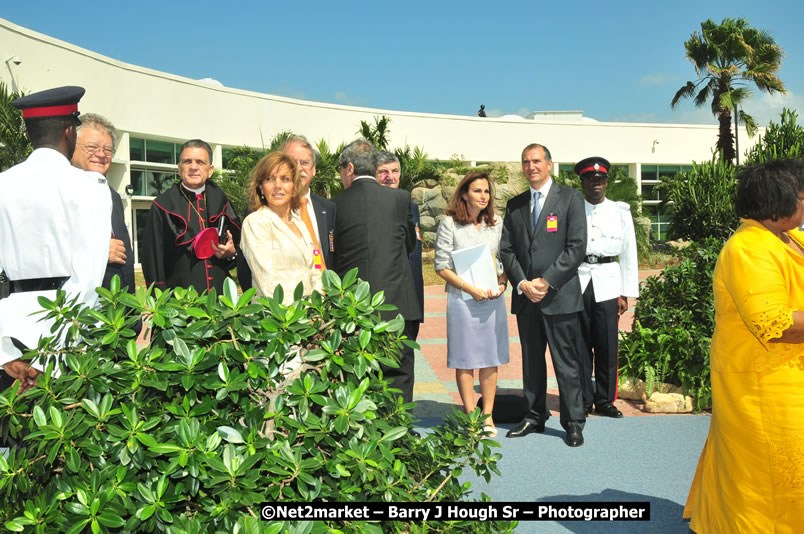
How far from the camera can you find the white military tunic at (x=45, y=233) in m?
2.73

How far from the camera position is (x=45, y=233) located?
2.75 m

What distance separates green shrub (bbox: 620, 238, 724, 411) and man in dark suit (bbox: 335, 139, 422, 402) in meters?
2.50

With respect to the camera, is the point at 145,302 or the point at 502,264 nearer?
the point at 145,302

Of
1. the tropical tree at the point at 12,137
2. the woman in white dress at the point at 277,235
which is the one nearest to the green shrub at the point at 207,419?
the woman in white dress at the point at 277,235

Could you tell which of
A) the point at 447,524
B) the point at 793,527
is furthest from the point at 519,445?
the point at 447,524

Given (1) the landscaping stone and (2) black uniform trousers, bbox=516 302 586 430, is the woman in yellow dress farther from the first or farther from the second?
(1) the landscaping stone

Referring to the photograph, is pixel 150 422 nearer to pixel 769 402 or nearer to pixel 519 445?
pixel 769 402

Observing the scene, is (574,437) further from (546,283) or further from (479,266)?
(479,266)

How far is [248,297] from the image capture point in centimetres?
198

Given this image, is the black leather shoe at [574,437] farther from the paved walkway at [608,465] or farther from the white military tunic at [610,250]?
the white military tunic at [610,250]

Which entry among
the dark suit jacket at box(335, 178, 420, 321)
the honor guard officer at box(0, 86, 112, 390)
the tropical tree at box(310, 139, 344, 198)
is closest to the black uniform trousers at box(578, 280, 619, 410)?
the dark suit jacket at box(335, 178, 420, 321)

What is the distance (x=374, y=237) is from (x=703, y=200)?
1892 cm

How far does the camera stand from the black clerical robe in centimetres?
450

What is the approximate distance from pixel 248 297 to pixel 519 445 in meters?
3.51
